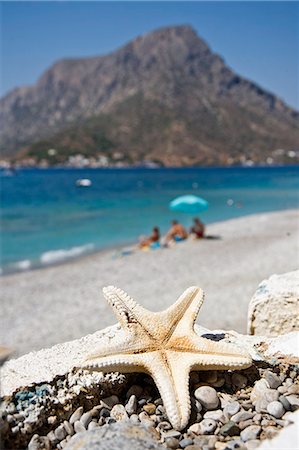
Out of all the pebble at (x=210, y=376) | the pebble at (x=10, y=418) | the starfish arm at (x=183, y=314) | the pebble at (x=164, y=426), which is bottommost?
the pebble at (x=164, y=426)

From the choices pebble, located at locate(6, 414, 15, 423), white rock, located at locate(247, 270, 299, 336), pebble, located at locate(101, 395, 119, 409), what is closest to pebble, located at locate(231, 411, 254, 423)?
pebble, located at locate(101, 395, 119, 409)

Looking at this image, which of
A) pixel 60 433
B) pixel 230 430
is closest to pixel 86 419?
pixel 60 433

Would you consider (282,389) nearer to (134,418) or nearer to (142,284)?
(134,418)

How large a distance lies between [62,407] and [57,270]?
14613mm

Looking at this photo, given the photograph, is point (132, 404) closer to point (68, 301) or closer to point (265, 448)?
point (265, 448)

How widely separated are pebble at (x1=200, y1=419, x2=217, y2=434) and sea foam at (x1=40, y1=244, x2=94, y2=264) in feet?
57.7

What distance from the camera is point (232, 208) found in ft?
134

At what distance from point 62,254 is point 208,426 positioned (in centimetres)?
1940

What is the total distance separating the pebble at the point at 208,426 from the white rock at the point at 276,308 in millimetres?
1644

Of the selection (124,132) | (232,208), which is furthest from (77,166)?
(232,208)

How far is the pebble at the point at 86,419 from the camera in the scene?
2.92 m

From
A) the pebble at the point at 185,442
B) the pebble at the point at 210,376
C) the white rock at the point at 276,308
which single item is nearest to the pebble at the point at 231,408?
the pebble at the point at 210,376

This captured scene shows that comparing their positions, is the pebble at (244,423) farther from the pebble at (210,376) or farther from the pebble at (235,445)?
the pebble at (210,376)

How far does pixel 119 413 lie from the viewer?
3.02 m
